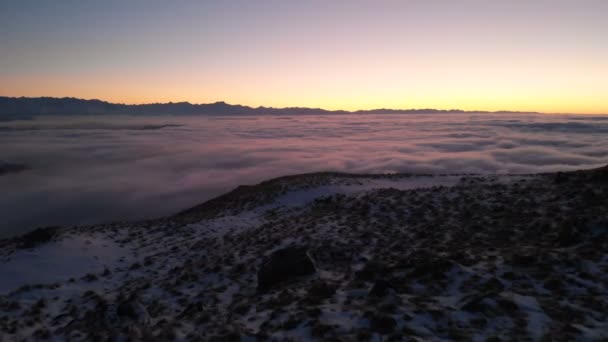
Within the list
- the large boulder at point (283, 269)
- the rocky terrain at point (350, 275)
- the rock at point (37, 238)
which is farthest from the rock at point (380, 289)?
the rock at point (37, 238)

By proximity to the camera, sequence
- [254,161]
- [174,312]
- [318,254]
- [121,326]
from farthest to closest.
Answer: [254,161], [318,254], [174,312], [121,326]

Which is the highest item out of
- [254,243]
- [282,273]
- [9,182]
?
[282,273]

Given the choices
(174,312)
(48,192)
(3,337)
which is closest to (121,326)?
(174,312)

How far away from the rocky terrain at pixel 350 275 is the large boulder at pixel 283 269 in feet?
0.10

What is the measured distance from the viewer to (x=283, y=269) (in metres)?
9.27

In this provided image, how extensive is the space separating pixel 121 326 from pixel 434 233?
9.59 meters

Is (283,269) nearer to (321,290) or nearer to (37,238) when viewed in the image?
(321,290)

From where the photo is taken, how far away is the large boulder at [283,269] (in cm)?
912

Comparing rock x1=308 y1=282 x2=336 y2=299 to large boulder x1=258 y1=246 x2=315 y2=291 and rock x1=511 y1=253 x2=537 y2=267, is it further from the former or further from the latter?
rock x1=511 y1=253 x2=537 y2=267

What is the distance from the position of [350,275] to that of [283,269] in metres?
1.76

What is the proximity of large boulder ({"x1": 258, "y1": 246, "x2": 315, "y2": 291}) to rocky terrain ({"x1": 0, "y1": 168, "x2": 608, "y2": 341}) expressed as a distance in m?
0.03

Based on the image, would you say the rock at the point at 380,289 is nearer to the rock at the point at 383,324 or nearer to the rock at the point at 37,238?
the rock at the point at 383,324

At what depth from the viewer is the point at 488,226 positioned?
11.8m

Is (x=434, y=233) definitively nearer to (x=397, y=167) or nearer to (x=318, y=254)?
(x=318, y=254)
